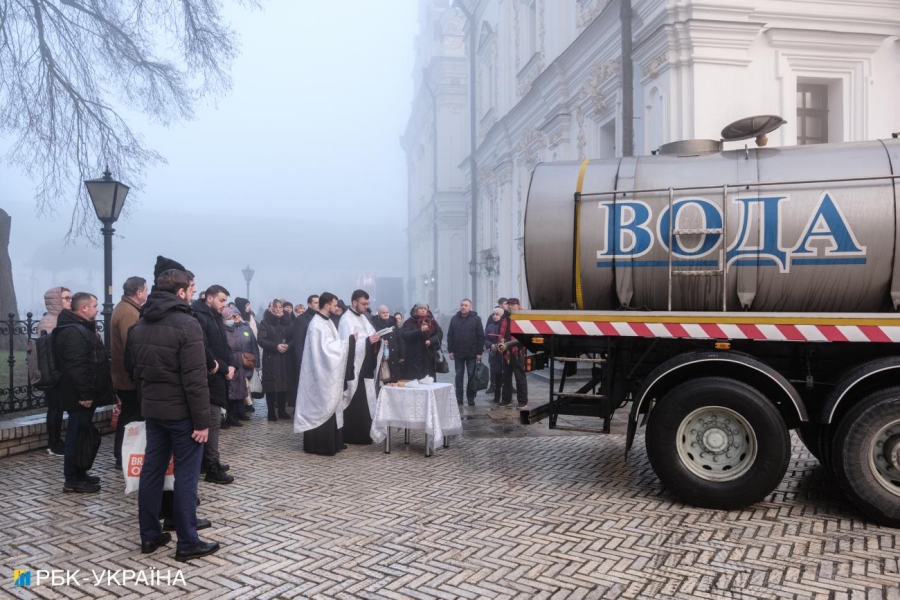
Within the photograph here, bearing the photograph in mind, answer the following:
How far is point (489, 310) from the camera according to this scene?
26.4 m

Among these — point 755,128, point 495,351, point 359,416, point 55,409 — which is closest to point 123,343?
point 55,409

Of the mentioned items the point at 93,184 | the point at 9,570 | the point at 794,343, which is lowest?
the point at 9,570

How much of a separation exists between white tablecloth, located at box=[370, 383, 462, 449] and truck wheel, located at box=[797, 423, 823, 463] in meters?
3.59

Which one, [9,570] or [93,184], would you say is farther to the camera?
[93,184]

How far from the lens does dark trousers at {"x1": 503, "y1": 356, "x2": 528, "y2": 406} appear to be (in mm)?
10758

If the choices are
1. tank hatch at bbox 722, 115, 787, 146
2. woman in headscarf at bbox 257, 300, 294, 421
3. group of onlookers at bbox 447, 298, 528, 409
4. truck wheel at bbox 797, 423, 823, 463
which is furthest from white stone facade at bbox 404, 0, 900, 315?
woman in headscarf at bbox 257, 300, 294, 421

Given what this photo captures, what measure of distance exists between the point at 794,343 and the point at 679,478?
4.67 ft

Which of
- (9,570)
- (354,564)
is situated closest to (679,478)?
(354,564)

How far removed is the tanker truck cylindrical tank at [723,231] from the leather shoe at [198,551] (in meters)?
3.32

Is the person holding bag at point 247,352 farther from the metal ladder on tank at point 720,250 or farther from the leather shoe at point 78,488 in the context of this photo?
the metal ladder on tank at point 720,250

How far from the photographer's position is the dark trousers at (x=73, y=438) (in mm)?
5914

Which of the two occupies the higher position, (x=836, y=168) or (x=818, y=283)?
(x=836, y=168)

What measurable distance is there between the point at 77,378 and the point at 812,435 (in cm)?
653

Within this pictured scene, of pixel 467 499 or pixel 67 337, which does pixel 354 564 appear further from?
pixel 67 337
